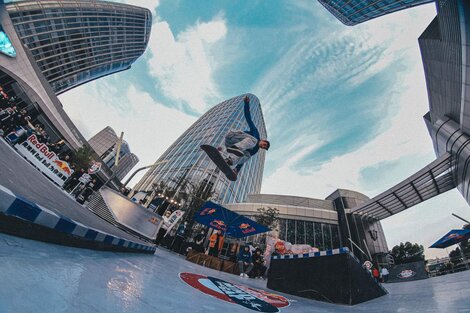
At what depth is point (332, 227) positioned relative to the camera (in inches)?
1061

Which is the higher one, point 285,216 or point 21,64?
point 21,64

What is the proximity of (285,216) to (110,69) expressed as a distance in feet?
307

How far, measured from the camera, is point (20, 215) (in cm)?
193

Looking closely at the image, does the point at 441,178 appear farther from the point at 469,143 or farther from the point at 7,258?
the point at 7,258

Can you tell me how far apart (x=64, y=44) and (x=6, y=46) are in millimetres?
45082

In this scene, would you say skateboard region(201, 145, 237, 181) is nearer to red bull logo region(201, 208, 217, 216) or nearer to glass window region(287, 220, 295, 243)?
red bull logo region(201, 208, 217, 216)

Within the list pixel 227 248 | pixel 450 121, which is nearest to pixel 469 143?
pixel 450 121

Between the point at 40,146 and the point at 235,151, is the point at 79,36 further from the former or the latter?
the point at 235,151

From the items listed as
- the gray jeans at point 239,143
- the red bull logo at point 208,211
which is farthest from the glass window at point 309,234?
the gray jeans at point 239,143

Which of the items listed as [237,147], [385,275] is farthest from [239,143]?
[385,275]

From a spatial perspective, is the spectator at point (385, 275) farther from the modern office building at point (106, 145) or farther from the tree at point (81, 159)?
the modern office building at point (106, 145)

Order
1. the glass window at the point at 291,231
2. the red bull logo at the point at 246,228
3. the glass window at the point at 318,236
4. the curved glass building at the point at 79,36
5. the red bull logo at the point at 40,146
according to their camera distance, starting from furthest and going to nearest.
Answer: the curved glass building at the point at 79,36 < the glass window at the point at 291,231 < the glass window at the point at 318,236 < the red bull logo at the point at 246,228 < the red bull logo at the point at 40,146

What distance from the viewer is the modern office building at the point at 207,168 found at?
40000 mm

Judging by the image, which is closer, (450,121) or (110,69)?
(450,121)
